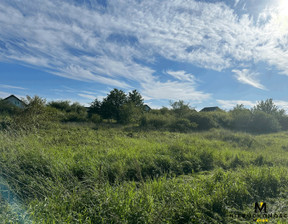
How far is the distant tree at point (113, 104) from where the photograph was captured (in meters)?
24.7

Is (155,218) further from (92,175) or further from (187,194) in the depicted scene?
(92,175)

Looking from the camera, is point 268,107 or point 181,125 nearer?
point 181,125

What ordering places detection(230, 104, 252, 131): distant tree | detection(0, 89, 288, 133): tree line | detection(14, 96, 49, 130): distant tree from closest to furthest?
detection(14, 96, 49, 130): distant tree, detection(0, 89, 288, 133): tree line, detection(230, 104, 252, 131): distant tree

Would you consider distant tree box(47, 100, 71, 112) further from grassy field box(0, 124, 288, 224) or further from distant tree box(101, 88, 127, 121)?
grassy field box(0, 124, 288, 224)

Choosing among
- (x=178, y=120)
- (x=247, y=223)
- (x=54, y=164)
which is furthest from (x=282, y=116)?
(x=54, y=164)

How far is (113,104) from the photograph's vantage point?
25516 millimetres

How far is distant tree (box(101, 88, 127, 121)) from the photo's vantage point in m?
24.7

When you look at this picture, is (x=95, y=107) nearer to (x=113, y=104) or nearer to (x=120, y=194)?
(x=113, y=104)

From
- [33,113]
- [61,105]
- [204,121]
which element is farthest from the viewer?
[61,105]

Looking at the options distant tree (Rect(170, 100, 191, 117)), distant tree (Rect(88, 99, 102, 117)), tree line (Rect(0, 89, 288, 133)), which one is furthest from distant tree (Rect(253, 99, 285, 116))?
distant tree (Rect(88, 99, 102, 117))

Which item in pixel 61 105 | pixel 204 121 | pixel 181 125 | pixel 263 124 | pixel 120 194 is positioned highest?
pixel 61 105

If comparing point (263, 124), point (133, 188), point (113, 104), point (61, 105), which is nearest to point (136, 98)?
point (113, 104)

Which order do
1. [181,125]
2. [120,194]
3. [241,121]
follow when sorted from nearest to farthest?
[120,194], [181,125], [241,121]

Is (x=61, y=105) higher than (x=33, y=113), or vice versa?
(x=61, y=105)
